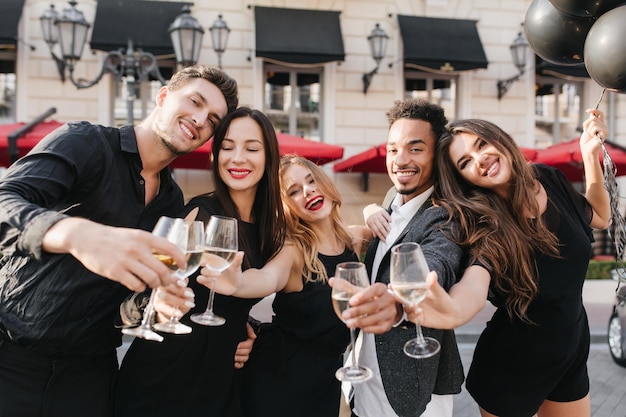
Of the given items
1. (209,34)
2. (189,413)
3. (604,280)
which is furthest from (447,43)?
(189,413)

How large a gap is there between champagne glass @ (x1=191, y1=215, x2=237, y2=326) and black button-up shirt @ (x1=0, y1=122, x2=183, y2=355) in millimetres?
478

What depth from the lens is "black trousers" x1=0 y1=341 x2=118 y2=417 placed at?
6.44ft

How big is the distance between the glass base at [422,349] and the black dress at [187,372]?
0.82 m

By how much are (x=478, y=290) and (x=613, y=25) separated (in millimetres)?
1407

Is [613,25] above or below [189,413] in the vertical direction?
above

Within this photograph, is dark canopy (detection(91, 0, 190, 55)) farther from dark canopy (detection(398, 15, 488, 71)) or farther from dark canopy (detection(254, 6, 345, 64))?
dark canopy (detection(398, 15, 488, 71))

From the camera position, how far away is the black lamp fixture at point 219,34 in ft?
30.1

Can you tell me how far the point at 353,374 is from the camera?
1.71 metres


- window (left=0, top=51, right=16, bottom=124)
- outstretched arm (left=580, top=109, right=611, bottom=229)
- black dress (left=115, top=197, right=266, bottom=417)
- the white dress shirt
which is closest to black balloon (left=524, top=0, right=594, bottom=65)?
outstretched arm (left=580, top=109, right=611, bottom=229)

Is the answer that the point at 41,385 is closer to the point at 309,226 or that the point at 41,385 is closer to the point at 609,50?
the point at 309,226

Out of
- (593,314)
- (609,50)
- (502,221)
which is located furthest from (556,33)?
(593,314)

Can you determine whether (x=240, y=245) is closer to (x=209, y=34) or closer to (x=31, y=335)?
(x=31, y=335)

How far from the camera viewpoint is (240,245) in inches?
92.1

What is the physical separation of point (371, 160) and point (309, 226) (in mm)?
6228
